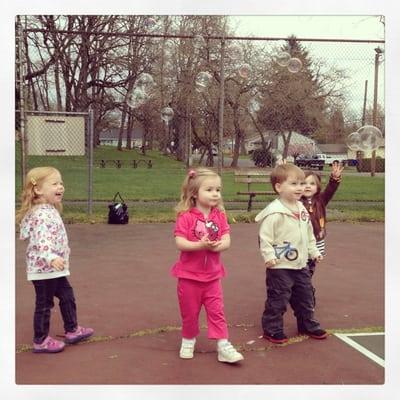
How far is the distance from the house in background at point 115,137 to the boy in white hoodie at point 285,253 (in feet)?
18.1

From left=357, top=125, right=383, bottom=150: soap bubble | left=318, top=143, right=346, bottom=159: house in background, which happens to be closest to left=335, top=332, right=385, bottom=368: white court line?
left=357, top=125, right=383, bottom=150: soap bubble

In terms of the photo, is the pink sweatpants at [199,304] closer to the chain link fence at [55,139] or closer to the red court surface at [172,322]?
the red court surface at [172,322]

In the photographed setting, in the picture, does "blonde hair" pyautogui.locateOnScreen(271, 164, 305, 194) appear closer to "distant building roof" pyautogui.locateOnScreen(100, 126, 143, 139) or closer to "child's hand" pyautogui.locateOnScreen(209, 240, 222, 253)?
"child's hand" pyautogui.locateOnScreen(209, 240, 222, 253)

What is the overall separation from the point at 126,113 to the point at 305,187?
5.72m

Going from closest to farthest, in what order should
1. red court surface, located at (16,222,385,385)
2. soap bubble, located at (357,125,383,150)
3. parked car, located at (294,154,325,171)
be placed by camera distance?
red court surface, located at (16,222,385,385), soap bubble, located at (357,125,383,150), parked car, located at (294,154,325,171)

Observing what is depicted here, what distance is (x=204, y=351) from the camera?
3.40 m

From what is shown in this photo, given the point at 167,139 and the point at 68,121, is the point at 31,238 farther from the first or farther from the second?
the point at 167,139

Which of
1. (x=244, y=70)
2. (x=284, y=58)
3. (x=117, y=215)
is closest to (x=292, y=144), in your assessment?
(x=244, y=70)

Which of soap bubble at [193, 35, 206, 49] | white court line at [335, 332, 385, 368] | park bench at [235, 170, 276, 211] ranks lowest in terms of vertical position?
white court line at [335, 332, 385, 368]

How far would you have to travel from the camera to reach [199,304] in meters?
3.31

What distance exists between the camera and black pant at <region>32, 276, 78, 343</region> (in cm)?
338

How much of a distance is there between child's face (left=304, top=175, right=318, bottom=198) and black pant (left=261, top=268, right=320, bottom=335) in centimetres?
61

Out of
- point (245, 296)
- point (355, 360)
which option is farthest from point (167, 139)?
point (355, 360)

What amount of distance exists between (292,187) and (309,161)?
6.56m
